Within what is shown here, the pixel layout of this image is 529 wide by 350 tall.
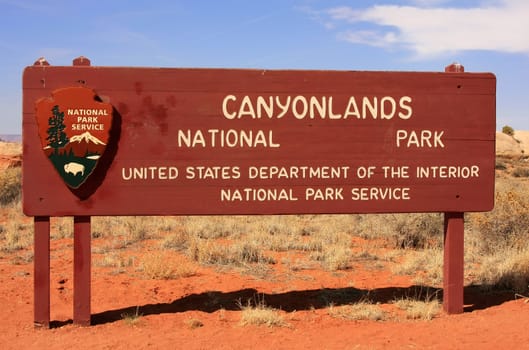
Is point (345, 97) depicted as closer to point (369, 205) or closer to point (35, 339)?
point (369, 205)

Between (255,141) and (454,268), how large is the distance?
2.60 meters

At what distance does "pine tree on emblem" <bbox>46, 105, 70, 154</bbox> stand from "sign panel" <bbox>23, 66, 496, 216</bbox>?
0.04ft

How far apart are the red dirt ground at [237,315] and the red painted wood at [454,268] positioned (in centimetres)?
15

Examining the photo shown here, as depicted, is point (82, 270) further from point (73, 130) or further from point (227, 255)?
point (227, 255)

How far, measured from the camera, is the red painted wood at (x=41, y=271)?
5258 millimetres

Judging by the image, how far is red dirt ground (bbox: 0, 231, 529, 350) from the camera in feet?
15.9

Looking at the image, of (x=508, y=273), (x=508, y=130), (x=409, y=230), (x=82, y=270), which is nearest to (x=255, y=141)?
(x=82, y=270)

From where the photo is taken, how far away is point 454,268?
228 inches

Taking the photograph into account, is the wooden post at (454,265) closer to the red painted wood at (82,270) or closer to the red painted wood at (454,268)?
the red painted wood at (454,268)

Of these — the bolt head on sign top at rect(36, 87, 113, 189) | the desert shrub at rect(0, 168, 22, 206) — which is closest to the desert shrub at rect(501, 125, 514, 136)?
the desert shrub at rect(0, 168, 22, 206)

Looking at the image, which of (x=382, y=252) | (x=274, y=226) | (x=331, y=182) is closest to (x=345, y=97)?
(x=331, y=182)

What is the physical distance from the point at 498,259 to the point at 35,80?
22.9 ft

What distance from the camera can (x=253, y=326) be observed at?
5406mm

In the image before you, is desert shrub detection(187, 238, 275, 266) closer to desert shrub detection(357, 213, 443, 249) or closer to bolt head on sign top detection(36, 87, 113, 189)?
desert shrub detection(357, 213, 443, 249)
